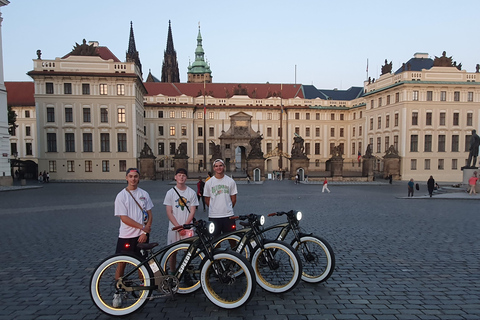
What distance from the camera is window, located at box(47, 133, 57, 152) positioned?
37875mm

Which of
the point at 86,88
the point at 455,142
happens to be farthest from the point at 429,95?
the point at 86,88

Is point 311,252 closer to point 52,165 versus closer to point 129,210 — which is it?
point 129,210

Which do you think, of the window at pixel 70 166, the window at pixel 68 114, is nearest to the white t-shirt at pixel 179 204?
the window at pixel 70 166

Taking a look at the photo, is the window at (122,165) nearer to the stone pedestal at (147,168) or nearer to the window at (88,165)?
the window at (88,165)

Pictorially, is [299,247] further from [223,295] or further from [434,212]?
[434,212]

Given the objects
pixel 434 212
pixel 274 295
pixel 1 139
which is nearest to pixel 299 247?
pixel 274 295

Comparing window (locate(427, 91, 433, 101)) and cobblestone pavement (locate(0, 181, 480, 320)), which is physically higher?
window (locate(427, 91, 433, 101))

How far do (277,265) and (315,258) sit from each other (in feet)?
2.25

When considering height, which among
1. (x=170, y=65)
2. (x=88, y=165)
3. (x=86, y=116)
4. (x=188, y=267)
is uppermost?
(x=170, y=65)

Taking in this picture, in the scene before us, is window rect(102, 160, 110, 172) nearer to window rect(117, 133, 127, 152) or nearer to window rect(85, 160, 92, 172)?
window rect(85, 160, 92, 172)

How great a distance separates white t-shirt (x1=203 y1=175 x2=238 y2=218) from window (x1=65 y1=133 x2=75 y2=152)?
3754 centimetres

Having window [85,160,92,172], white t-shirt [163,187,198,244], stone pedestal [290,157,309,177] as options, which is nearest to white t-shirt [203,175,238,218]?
white t-shirt [163,187,198,244]

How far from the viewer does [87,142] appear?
3847 cm

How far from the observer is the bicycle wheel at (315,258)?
17.3 feet
